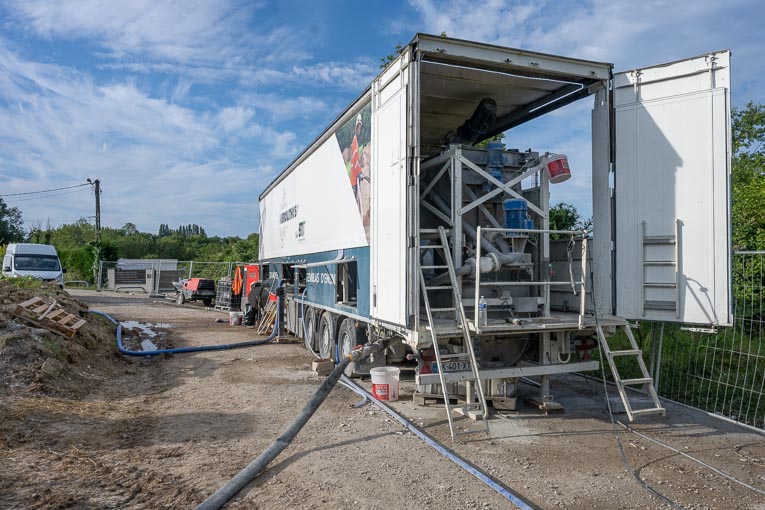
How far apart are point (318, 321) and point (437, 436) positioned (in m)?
5.38

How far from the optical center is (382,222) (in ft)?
21.4

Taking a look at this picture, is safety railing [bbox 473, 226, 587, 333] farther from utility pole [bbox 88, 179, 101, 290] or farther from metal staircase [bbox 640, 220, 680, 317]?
utility pole [bbox 88, 179, 101, 290]

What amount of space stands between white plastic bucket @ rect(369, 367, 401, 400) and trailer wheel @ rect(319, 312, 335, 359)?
2265 millimetres

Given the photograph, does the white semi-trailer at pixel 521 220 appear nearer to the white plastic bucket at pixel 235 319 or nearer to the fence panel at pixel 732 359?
the fence panel at pixel 732 359

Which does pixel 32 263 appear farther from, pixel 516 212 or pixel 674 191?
pixel 674 191

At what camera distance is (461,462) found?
4785 mm

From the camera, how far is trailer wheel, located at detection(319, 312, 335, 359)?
30.8 feet

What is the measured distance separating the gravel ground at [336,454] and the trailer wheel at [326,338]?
149 centimetres

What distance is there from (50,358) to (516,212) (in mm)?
6928

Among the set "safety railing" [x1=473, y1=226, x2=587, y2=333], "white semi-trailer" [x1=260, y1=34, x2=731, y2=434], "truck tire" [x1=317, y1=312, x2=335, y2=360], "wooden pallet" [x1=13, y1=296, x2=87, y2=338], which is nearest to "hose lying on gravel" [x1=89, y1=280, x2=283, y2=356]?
"wooden pallet" [x1=13, y1=296, x2=87, y2=338]

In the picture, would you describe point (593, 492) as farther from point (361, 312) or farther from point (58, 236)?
point (58, 236)

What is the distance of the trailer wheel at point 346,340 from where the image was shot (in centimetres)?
820

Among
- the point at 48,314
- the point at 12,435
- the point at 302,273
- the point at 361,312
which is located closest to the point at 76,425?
the point at 12,435

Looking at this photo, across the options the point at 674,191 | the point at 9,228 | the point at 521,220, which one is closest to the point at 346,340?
the point at 521,220
